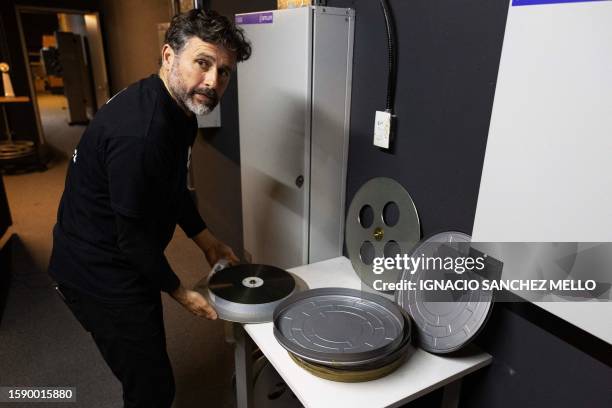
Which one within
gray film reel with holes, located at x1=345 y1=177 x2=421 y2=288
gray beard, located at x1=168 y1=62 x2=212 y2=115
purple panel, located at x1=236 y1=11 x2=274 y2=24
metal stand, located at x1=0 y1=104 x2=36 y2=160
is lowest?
metal stand, located at x1=0 y1=104 x2=36 y2=160

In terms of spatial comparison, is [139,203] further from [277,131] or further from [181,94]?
[277,131]

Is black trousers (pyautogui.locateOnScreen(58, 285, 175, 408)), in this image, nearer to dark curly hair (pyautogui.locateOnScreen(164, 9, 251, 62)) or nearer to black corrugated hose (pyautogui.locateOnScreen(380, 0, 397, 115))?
dark curly hair (pyautogui.locateOnScreen(164, 9, 251, 62))

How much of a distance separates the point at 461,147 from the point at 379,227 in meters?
0.39

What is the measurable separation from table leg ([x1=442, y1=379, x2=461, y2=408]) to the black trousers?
0.86 m

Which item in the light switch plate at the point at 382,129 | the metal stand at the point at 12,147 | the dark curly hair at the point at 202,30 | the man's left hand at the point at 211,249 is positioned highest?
the dark curly hair at the point at 202,30

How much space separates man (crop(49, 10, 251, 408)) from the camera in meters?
1.03

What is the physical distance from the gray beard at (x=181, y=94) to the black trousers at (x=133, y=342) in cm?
60

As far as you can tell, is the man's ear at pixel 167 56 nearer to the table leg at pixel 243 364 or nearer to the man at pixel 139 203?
the man at pixel 139 203

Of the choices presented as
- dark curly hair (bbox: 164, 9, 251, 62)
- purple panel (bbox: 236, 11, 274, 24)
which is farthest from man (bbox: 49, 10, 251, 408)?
purple panel (bbox: 236, 11, 274, 24)

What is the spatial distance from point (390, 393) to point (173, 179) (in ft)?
2.58

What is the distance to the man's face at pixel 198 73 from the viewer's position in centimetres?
109

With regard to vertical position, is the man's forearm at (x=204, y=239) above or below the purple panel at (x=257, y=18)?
below

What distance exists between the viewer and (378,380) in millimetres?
981

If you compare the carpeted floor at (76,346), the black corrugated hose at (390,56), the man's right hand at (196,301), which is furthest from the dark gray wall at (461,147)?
the carpeted floor at (76,346)
